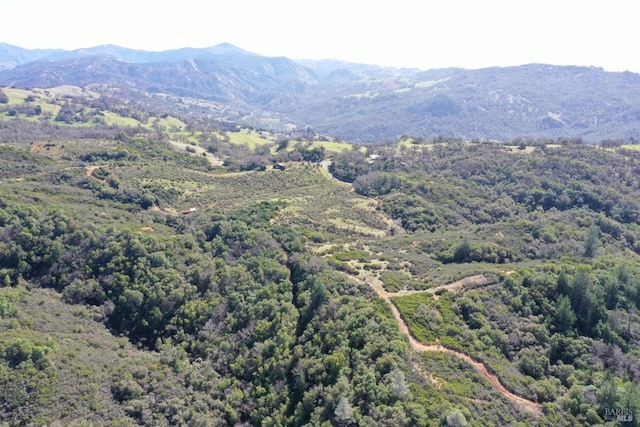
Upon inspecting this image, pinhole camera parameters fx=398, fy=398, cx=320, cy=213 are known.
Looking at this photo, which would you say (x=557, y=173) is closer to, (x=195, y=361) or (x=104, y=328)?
(x=195, y=361)

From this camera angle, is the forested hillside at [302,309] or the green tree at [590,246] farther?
the green tree at [590,246]

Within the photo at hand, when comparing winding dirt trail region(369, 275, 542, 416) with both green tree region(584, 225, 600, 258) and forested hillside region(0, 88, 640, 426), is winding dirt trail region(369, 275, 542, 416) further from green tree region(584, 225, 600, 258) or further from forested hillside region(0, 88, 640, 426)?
green tree region(584, 225, 600, 258)

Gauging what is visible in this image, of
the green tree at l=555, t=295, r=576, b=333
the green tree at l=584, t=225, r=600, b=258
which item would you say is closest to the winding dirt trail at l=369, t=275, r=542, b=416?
the green tree at l=555, t=295, r=576, b=333

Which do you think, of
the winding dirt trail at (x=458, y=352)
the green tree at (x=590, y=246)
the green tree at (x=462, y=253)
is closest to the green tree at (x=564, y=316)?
the winding dirt trail at (x=458, y=352)

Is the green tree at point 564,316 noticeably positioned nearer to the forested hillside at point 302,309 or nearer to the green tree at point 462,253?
the forested hillside at point 302,309

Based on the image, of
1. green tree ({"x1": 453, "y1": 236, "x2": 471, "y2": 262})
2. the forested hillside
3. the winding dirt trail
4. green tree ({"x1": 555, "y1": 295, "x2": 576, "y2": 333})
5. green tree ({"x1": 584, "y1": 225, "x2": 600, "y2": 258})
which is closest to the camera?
the forested hillside
